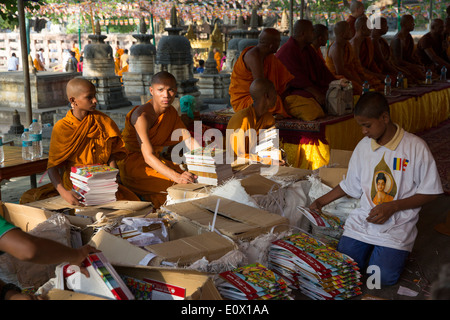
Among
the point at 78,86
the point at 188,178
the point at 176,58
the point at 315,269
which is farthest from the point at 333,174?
the point at 176,58

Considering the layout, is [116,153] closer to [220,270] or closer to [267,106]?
[267,106]

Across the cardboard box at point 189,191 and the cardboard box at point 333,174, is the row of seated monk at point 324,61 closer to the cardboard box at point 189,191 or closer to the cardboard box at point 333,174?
the cardboard box at point 333,174

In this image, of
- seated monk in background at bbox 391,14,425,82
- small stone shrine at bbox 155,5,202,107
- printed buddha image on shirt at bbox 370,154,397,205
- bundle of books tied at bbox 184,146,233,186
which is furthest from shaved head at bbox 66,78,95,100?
seated monk in background at bbox 391,14,425,82

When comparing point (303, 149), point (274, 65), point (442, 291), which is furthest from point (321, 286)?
point (274, 65)

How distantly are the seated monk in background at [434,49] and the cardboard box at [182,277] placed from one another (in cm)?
909

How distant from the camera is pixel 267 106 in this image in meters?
4.38

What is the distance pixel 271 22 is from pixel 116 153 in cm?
2233

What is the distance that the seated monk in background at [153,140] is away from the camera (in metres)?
4.10

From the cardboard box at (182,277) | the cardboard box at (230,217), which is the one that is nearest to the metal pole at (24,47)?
the cardboard box at (230,217)

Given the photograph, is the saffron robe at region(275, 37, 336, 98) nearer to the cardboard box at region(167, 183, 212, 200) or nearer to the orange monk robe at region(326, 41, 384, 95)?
the orange monk robe at region(326, 41, 384, 95)

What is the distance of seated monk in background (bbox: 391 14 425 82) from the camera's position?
913cm

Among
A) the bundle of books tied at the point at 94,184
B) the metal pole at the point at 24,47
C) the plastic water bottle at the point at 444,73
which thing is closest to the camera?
the bundle of books tied at the point at 94,184

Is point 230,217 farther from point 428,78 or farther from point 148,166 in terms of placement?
point 428,78
